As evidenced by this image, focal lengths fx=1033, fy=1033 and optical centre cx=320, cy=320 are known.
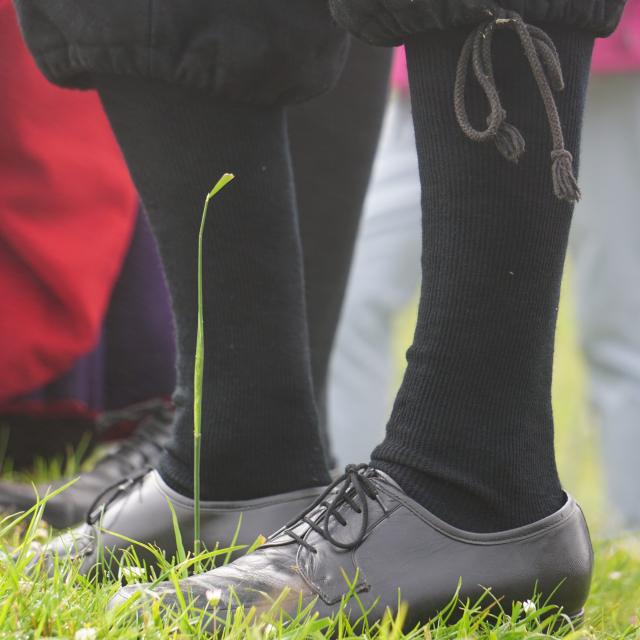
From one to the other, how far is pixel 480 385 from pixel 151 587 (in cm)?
34

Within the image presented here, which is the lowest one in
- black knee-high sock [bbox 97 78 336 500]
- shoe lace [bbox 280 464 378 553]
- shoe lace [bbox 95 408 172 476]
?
shoe lace [bbox 95 408 172 476]

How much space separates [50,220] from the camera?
1.91 metres

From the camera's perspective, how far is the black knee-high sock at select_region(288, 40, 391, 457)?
1507 millimetres

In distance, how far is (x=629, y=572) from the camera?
4.53 ft

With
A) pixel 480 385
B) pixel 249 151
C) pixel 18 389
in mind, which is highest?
pixel 249 151

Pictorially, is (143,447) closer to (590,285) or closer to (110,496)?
(110,496)

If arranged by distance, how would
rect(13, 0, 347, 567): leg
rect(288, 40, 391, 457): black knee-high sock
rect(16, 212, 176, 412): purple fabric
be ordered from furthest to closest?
1. rect(16, 212, 176, 412): purple fabric
2. rect(288, 40, 391, 457): black knee-high sock
3. rect(13, 0, 347, 567): leg

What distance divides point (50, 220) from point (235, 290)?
0.93 m

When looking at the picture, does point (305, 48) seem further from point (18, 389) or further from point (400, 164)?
point (400, 164)

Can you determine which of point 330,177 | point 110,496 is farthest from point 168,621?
point 330,177

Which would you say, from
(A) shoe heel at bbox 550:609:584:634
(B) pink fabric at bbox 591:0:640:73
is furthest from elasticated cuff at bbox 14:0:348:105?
(B) pink fabric at bbox 591:0:640:73

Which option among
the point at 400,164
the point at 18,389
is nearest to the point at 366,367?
the point at 400,164

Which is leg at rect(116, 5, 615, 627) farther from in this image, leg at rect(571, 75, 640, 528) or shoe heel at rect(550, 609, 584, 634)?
leg at rect(571, 75, 640, 528)

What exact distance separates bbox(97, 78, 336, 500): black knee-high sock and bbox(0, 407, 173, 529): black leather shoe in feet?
1.27
